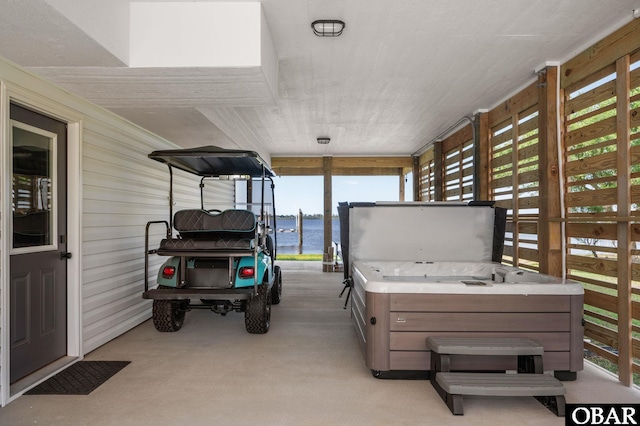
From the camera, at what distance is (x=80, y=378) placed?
308cm

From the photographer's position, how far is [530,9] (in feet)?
9.05

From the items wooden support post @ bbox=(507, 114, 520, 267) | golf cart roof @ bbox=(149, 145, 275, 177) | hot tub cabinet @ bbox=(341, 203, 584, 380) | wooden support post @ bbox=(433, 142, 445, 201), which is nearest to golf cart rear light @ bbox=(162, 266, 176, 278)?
golf cart roof @ bbox=(149, 145, 275, 177)

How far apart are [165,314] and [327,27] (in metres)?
3.43

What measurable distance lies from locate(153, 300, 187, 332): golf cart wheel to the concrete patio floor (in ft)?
0.48

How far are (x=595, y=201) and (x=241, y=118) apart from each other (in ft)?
15.7

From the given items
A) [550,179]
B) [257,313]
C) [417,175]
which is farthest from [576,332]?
[417,175]

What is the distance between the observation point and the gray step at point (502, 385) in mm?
2465

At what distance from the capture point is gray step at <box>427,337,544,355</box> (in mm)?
2730

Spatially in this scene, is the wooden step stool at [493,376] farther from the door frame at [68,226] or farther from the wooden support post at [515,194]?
the door frame at [68,226]

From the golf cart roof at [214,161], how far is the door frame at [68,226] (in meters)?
0.85

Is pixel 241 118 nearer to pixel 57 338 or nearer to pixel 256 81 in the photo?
pixel 256 81

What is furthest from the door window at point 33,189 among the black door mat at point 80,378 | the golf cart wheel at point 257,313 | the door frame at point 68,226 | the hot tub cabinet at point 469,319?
the hot tub cabinet at point 469,319

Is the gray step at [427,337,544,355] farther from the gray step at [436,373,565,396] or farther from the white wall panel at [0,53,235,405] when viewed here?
the white wall panel at [0,53,235,405]

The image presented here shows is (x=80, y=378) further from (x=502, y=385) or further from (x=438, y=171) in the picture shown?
(x=438, y=171)
